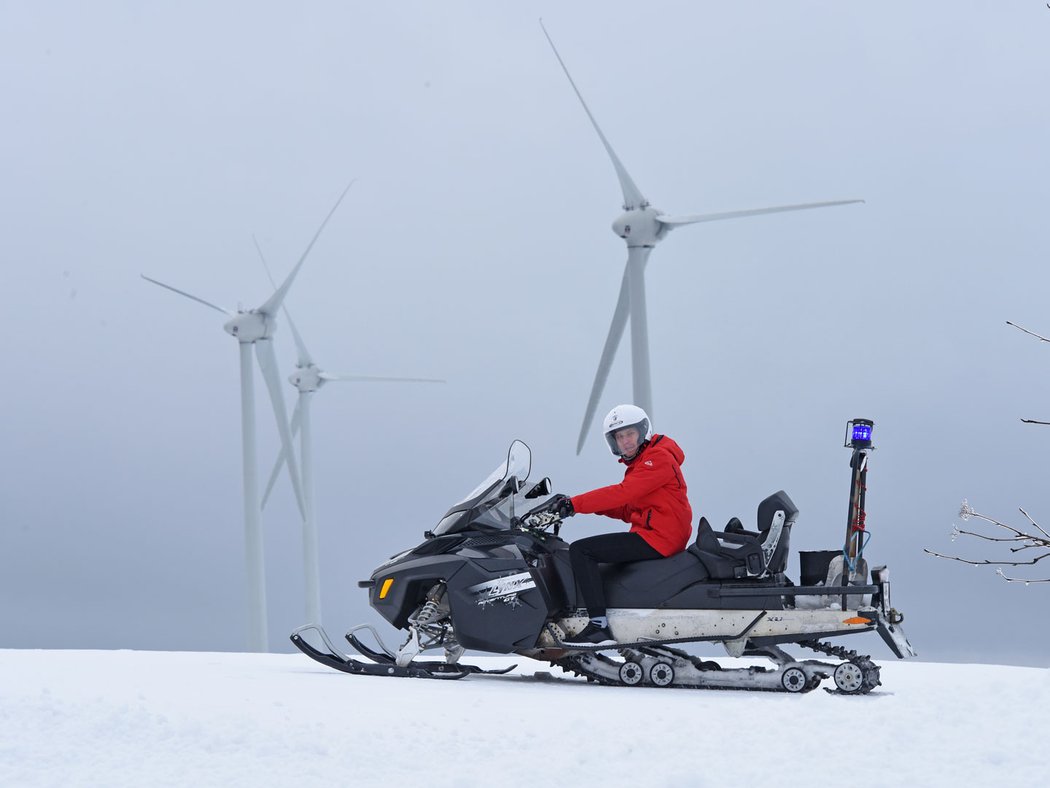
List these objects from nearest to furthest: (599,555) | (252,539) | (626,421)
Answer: (599,555) → (626,421) → (252,539)

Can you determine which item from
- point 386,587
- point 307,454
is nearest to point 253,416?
point 307,454

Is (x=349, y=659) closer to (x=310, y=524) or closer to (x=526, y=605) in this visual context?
(x=526, y=605)

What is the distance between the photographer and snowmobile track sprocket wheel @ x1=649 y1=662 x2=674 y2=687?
9.12 metres

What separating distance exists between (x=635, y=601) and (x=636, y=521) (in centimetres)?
56

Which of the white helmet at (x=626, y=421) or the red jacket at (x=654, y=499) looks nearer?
the red jacket at (x=654, y=499)

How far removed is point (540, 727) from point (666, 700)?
65.3 inches

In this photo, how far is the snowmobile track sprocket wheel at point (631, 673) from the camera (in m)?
9.20

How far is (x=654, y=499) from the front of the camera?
9.27 m

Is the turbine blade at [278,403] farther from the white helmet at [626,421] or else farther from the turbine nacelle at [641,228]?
the white helmet at [626,421]

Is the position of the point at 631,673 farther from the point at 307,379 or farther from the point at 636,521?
the point at 307,379

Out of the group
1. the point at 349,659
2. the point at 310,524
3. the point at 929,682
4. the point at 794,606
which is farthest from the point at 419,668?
the point at 310,524

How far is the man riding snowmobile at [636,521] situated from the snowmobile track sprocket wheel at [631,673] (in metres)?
0.20

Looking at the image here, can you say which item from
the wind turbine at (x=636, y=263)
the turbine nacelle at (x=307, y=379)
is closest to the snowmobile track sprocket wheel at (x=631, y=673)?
the wind turbine at (x=636, y=263)

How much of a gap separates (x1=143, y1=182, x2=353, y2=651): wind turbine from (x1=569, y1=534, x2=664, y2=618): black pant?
16.4 m
